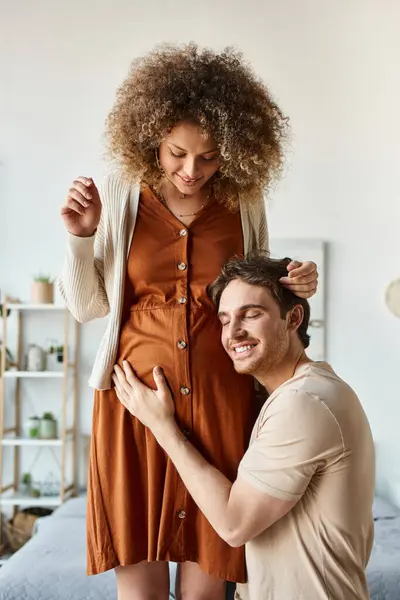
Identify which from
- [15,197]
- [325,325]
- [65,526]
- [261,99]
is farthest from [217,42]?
[261,99]

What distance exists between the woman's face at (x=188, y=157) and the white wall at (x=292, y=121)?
3236 millimetres

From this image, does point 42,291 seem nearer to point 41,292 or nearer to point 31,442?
point 41,292

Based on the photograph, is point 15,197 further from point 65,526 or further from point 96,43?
point 65,526

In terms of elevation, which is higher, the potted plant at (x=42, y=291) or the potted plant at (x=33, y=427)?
the potted plant at (x=42, y=291)

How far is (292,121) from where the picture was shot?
4.75m

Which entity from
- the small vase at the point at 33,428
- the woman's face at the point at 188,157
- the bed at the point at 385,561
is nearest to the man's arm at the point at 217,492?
the woman's face at the point at 188,157

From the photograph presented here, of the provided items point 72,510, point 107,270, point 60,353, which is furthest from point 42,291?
point 107,270

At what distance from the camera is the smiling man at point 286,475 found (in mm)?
1397

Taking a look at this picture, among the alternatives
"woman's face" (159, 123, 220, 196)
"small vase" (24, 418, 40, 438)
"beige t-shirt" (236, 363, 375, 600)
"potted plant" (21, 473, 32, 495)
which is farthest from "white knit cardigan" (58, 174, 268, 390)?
"potted plant" (21, 473, 32, 495)

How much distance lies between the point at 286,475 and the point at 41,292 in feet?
10.9

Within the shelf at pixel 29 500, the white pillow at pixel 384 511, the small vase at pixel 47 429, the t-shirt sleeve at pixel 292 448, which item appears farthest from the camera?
the small vase at pixel 47 429

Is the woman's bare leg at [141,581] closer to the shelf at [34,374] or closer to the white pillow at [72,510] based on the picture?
the white pillow at [72,510]

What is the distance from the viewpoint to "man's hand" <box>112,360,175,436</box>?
4.68 feet

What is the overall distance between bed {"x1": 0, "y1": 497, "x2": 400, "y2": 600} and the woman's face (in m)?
1.61
